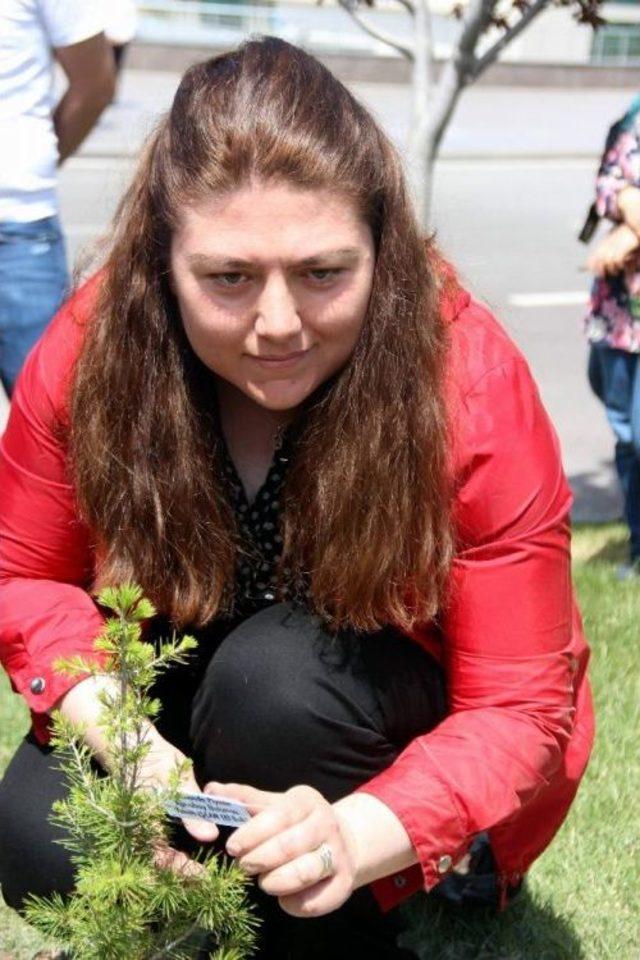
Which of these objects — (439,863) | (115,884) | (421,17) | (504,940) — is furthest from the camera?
(421,17)

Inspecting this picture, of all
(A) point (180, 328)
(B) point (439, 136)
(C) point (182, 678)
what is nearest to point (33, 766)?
(C) point (182, 678)

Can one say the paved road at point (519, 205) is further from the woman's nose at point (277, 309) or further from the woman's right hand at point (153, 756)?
the woman's right hand at point (153, 756)

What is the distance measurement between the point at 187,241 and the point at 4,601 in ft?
2.08

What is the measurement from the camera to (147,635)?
211cm

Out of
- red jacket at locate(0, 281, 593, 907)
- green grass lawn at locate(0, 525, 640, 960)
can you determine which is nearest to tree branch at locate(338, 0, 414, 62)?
green grass lawn at locate(0, 525, 640, 960)

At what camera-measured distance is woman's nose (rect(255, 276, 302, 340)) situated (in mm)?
1679

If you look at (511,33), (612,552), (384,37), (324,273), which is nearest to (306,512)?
(324,273)

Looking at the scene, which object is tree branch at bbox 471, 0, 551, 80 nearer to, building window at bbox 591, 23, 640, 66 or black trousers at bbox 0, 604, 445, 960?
black trousers at bbox 0, 604, 445, 960

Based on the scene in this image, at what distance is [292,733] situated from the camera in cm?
193

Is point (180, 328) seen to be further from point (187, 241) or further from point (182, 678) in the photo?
point (182, 678)

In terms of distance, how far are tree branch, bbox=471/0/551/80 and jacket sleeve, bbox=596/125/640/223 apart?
1.27 ft

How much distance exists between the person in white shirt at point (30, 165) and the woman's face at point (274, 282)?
1.54 m

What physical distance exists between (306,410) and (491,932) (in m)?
0.94

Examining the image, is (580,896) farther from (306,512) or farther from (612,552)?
(612,552)
